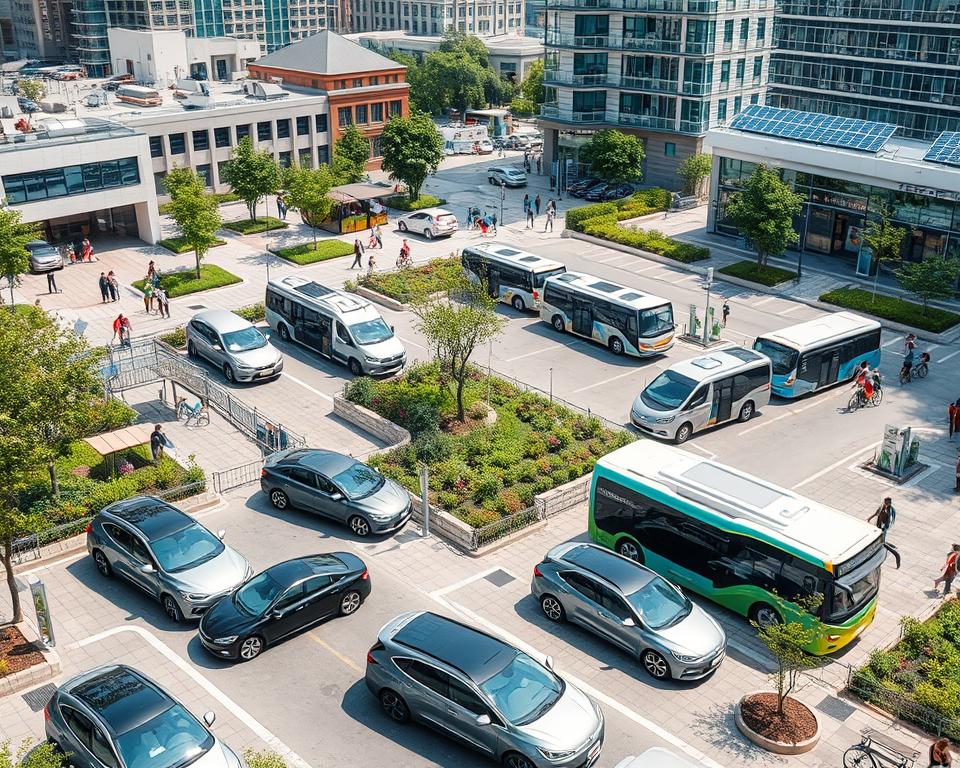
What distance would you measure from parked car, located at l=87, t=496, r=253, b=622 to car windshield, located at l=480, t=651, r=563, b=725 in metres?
7.25

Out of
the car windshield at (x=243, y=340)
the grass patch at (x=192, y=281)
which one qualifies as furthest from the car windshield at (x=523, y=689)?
the grass patch at (x=192, y=281)

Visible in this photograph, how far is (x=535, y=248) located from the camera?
52.8 meters

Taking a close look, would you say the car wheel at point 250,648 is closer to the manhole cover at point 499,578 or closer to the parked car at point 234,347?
the manhole cover at point 499,578

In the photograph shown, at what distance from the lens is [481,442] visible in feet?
96.5

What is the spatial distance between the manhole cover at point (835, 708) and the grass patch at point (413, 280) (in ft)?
91.4

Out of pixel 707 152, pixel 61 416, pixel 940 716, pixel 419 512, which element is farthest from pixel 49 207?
pixel 940 716

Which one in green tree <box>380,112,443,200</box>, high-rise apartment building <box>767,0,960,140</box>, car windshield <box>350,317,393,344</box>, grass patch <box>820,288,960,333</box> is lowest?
grass patch <box>820,288,960,333</box>

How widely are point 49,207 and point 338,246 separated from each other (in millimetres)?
14817

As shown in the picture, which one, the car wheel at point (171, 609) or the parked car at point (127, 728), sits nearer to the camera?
the parked car at point (127, 728)

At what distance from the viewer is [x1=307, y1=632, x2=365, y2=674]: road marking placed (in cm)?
2003

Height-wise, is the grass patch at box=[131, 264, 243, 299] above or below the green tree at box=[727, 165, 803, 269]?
→ below

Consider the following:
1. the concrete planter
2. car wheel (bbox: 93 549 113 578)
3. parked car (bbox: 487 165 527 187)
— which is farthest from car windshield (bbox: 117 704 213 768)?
parked car (bbox: 487 165 527 187)

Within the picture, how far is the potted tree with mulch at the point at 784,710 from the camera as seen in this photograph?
17.9m

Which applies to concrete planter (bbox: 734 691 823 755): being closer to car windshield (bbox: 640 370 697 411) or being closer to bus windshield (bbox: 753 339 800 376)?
car windshield (bbox: 640 370 697 411)
